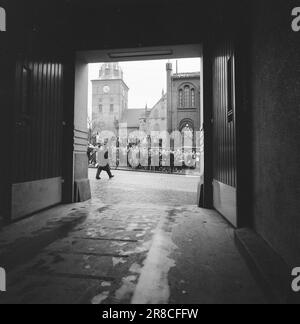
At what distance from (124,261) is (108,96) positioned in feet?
243

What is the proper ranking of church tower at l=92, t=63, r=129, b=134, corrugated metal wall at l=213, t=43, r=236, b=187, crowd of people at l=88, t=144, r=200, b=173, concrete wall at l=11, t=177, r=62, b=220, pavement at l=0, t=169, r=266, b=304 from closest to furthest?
pavement at l=0, t=169, r=266, b=304 → corrugated metal wall at l=213, t=43, r=236, b=187 → concrete wall at l=11, t=177, r=62, b=220 → crowd of people at l=88, t=144, r=200, b=173 → church tower at l=92, t=63, r=129, b=134

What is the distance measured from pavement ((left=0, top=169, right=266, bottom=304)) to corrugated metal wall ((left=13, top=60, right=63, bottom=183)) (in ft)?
3.04

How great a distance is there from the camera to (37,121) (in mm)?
4520

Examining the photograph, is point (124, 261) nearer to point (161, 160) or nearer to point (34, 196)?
point (34, 196)

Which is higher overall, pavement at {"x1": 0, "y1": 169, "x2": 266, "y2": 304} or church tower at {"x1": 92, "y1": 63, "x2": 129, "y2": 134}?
church tower at {"x1": 92, "y1": 63, "x2": 129, "y2": 134}

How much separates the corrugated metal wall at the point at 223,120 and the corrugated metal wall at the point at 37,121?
3.25 metres

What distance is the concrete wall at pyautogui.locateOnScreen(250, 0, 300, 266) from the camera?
6.01 feet

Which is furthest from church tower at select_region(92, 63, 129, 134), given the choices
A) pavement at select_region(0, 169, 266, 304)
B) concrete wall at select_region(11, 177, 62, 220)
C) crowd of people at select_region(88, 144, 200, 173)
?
pavement at select_region(0, 169, 266, 304)

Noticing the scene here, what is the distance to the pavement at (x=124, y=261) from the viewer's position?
71.3 inches
